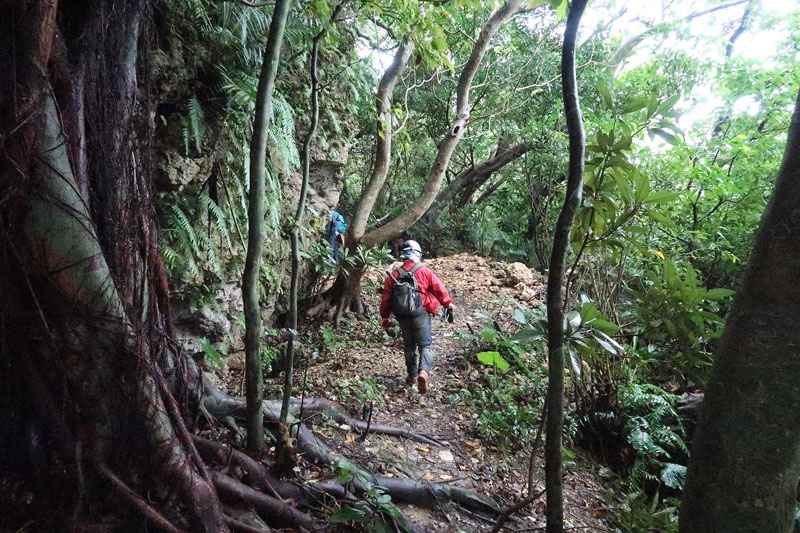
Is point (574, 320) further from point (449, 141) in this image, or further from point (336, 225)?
point (449, 141)

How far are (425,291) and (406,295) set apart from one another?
0.94 ft

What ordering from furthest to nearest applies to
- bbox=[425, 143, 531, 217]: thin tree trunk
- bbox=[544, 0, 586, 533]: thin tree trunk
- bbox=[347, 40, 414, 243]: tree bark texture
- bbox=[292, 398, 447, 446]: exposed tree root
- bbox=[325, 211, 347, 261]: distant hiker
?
bbox=[425, 143, 531, 217]: thin tree trunk < bbox=[325, 211, 347, 261]: distant hiker < bbox=[347, 40, 414, 243]: tree bark texture < bbox=[292, 398, 447, 446]: exposed tree root < bbox=[544, 0, 586, 533]: thin tree trunk

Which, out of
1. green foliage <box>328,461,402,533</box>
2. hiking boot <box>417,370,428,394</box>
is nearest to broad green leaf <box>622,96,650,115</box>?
green foliage <box>328,461,402,533</box>

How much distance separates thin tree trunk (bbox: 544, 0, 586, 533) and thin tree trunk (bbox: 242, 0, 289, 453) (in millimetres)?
1621

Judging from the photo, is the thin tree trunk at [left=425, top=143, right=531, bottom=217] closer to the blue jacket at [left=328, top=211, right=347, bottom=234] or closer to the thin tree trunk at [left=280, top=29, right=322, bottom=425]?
the blue jacket at [left=328, top=211, right=347, bottom=234]

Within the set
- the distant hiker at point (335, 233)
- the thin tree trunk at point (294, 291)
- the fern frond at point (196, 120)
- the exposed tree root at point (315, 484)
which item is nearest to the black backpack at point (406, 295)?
the exposed tree root at point (315, 484)

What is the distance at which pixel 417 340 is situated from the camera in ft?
17.3

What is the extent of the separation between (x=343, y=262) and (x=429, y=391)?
263 cm

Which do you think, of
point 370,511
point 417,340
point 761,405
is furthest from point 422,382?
point 761,405

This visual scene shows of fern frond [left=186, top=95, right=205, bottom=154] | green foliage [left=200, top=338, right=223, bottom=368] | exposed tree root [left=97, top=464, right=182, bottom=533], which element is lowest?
exposed tree root [left=97, top=464, right=182, bottom=533]

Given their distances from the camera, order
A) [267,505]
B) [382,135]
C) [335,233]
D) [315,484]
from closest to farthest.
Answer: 1. [267,505]
2. [315,484]
3. [382,135]
4. [335,233]

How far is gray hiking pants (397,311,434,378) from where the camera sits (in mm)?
5258

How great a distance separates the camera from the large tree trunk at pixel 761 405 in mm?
1115

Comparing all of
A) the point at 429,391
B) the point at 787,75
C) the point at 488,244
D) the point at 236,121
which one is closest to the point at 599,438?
the point at 429,391
